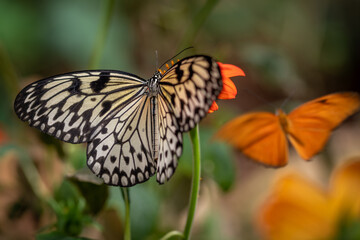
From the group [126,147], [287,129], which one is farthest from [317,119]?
[126,147]

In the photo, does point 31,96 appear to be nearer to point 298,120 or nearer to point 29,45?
point 298,120

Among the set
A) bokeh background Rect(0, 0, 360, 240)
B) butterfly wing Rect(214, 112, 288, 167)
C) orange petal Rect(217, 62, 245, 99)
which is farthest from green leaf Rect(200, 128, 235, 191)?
orange petal Rect(217, 62, 245, 99)

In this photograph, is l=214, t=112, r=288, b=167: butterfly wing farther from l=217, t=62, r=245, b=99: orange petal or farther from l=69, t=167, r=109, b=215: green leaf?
l=69, t=167, r=109, b=215: green leaf

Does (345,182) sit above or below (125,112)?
below

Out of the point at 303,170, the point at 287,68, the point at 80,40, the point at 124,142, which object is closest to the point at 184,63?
the point at 124,142

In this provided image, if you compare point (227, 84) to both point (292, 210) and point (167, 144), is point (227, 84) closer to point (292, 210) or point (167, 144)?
point (167, 144)
